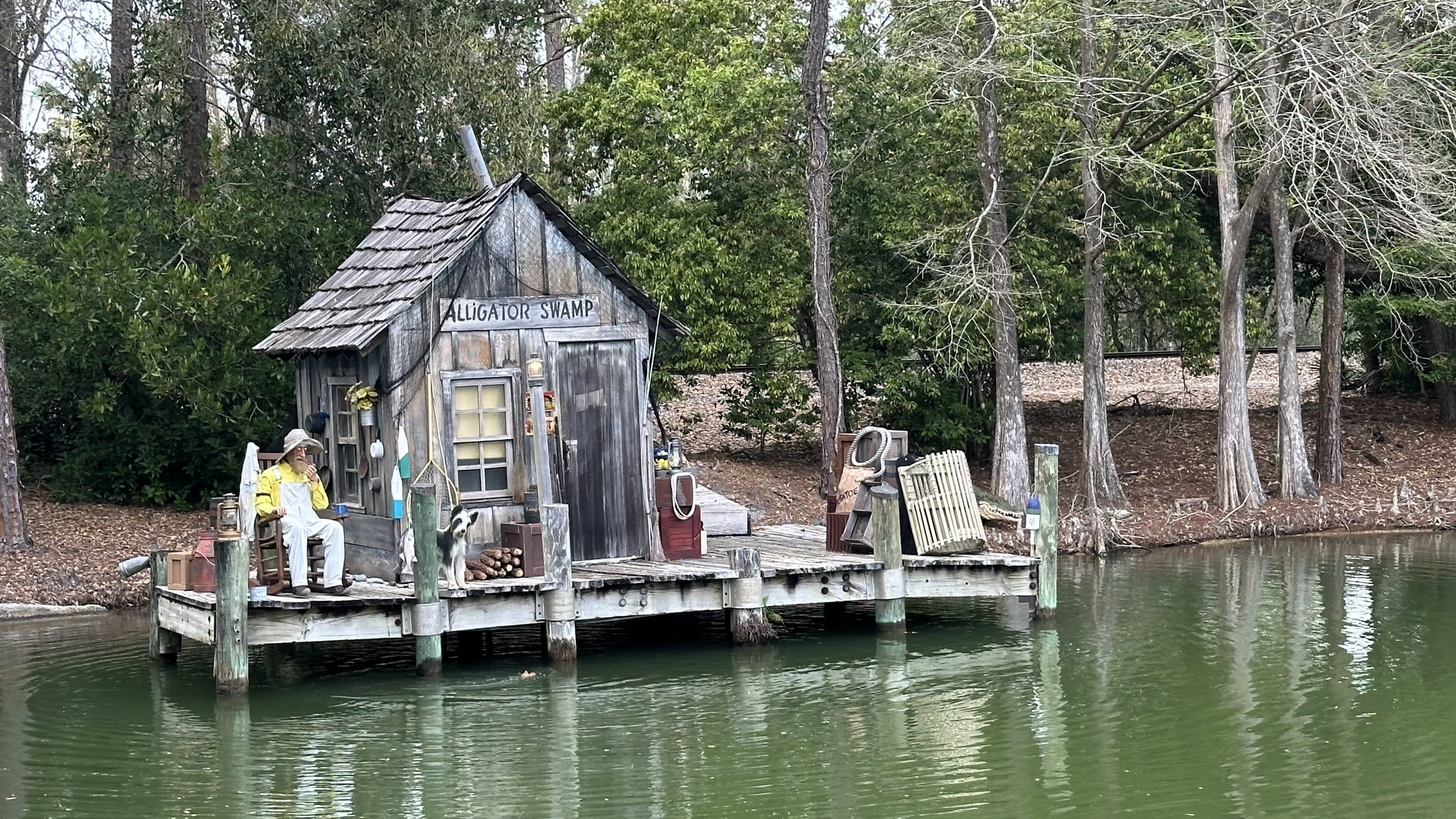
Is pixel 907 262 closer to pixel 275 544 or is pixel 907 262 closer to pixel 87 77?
pixel 87 77

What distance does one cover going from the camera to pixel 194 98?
24.8 metres

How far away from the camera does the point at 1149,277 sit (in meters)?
27.9

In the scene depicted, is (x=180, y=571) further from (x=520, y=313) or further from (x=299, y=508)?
(x=520, y=313)

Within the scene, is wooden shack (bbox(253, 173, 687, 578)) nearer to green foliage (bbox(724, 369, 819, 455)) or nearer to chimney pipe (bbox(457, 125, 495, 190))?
chimney pipe (bbox(457, 125, 495, 190))

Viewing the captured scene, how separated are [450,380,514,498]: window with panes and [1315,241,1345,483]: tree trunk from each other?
16.0 meters

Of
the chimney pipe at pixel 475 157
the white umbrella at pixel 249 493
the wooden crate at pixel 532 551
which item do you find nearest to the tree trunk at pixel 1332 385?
the chimney pipe at pixel 475 157

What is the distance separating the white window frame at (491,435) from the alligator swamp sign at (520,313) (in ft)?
1.46

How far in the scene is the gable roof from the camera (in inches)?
660

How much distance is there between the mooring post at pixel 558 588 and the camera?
1588 centimetres

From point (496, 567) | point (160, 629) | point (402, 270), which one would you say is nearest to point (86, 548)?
point (160, 629)

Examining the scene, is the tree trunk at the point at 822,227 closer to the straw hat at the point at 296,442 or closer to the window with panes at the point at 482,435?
the window with panes at the point at 482,435

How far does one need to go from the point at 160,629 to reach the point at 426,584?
330 cm

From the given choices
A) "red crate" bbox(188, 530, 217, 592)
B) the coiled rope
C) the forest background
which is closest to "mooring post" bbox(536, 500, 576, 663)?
"red crate" bbox(188, 530, 217, 592)

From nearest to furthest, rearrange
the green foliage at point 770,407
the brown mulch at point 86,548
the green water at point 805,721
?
1. the green water at point 805,721
2. the brown mulch at point 86,548
3. the green foliage at point 770,407
